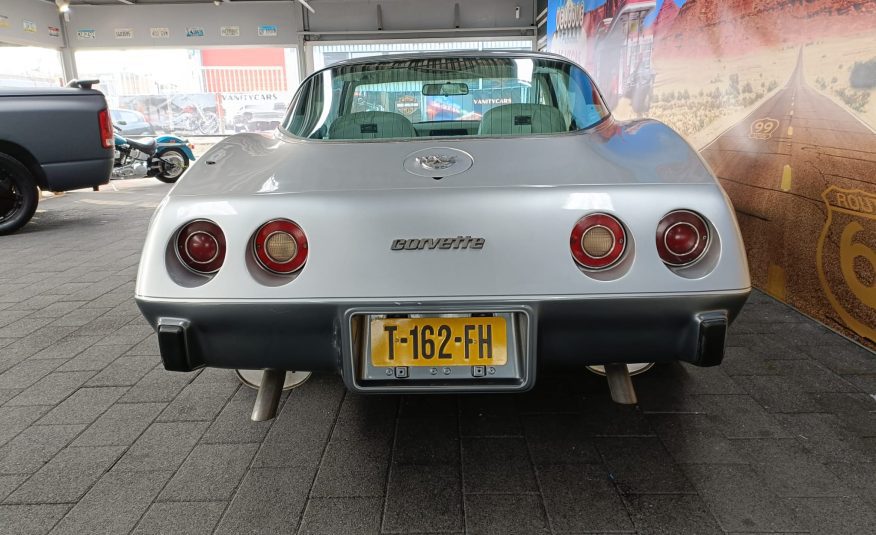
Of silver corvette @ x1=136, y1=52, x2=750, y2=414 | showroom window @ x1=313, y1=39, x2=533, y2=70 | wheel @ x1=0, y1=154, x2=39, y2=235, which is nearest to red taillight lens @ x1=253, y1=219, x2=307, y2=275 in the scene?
silver corvette @ x1=136, y1=52, x2=750, y2=414

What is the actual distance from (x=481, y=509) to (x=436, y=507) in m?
0.13

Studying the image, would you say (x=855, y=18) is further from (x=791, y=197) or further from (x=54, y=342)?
(x=54, y=342)

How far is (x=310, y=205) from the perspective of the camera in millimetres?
1631

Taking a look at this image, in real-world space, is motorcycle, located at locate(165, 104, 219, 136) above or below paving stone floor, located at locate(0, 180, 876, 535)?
above

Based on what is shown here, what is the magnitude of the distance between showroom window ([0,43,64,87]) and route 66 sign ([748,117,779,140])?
15128 mm

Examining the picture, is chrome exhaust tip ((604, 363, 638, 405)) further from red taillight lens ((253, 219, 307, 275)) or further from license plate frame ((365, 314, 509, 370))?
red taillight lens ((253, 219, 307, 275))

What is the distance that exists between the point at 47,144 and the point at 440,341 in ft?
19.9

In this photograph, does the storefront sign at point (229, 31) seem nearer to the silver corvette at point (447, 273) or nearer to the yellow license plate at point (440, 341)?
the silver corvette at point (447, 273)

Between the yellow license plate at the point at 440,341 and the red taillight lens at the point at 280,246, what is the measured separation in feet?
0.90

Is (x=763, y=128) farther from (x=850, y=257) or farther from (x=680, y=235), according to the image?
(x=680, y=235)

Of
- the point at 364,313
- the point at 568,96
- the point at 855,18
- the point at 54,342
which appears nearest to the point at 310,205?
the point at 364,313

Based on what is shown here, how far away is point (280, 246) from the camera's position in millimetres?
1652

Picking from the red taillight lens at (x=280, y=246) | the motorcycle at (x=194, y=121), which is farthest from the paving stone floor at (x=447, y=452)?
the motorcycle at (x=194, y=121)

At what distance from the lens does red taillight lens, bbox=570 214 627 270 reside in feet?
5.31
